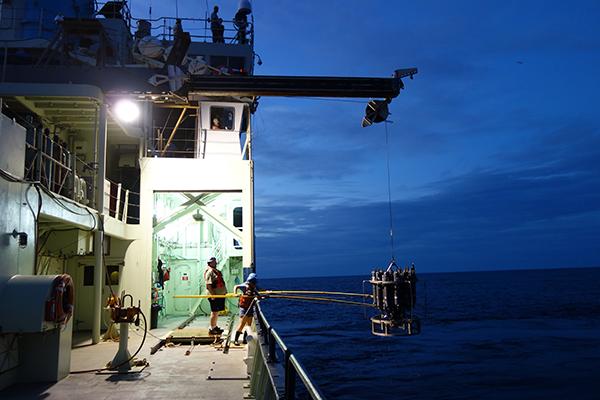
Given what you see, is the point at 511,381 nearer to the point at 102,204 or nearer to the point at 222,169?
the point at 222,169

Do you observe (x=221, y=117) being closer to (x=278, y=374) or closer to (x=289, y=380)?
(x=278, y=374)

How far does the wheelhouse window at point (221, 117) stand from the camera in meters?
15.4

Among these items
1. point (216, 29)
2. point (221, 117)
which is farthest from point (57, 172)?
point (216, 29)

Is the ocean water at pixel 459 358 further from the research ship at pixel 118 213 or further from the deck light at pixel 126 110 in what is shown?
the deck light at pixel 126 110

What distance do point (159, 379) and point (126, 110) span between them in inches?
295

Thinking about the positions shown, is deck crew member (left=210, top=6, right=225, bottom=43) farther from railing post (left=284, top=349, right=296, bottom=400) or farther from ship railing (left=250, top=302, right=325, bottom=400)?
railing post (left=284, top=349, right=296, bottom=400)

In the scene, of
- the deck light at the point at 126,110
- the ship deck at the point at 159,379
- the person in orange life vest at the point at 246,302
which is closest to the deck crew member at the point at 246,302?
the person in orange life vest at the point at 246,302

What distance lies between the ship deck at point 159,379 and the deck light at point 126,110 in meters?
5.70

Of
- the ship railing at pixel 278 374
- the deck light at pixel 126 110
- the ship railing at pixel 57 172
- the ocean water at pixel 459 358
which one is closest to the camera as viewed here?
the ship railing at pixel 278 374

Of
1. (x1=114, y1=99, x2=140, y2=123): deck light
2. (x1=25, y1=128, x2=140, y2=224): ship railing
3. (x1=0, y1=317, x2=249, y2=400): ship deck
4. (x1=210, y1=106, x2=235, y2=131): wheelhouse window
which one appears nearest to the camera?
(x1=0, y1=317, x2=249, y2=400): ship deck

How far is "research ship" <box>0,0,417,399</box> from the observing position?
717cm

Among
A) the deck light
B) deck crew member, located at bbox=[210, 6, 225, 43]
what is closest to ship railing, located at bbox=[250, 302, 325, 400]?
the deck light

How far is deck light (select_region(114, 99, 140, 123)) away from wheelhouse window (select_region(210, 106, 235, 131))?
2.95 metres

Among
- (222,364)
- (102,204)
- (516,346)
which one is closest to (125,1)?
(102,204)
